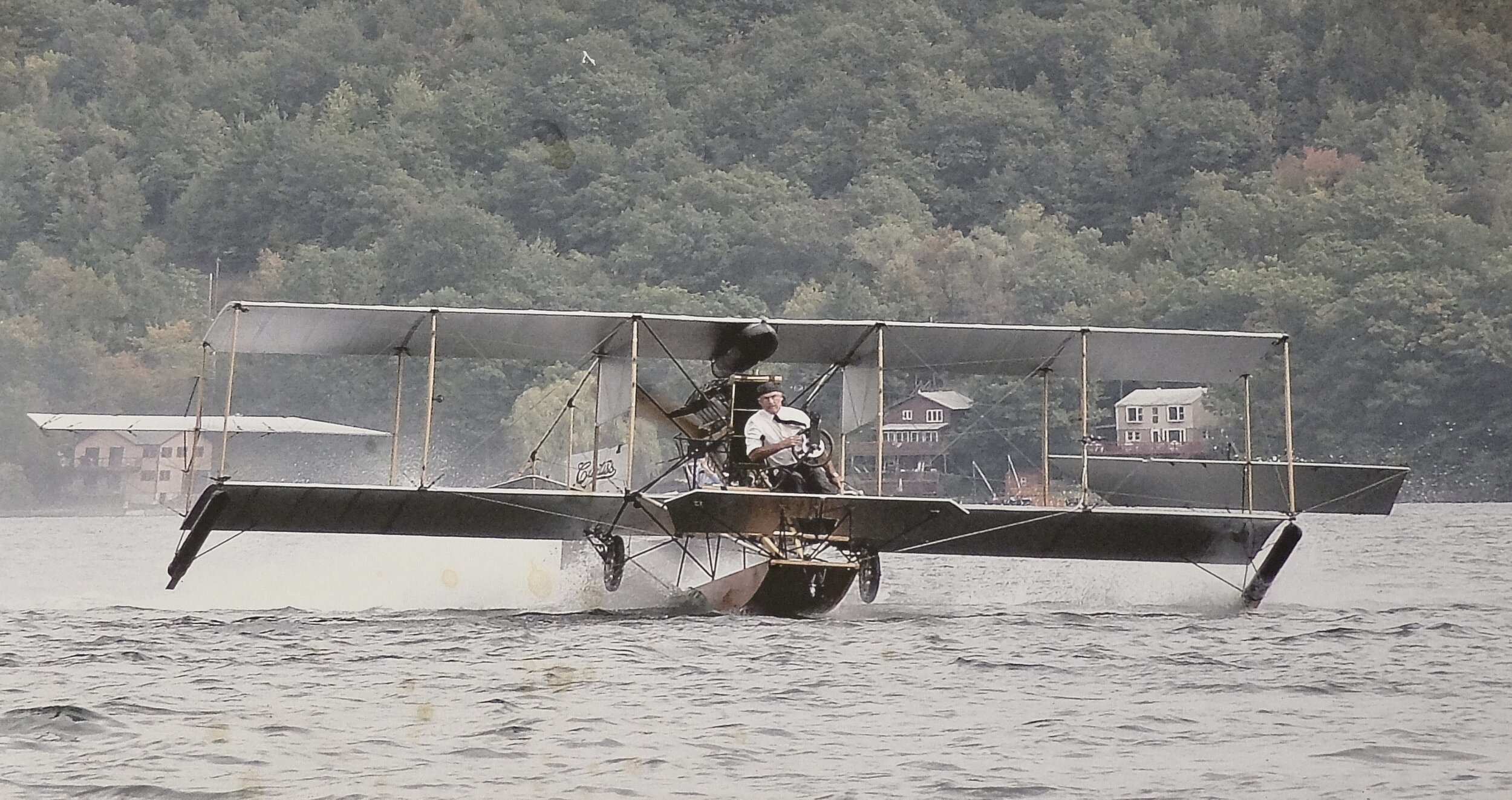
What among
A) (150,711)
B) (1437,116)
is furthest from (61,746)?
(1437,116)

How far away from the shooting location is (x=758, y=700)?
11078mm

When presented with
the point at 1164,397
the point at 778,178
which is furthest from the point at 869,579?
the point at 778,178

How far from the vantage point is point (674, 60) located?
385ft

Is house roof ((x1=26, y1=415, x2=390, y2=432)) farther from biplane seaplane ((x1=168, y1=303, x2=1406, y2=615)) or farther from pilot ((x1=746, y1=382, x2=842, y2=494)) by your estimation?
pilot ((x1=746, y1=382, x2=842, y2=494))

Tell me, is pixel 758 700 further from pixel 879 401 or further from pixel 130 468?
pixel 130 468

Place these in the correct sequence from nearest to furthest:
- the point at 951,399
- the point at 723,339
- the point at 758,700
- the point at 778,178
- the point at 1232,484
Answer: the point at 758,700 < the point at 723,339 < the point at 1232,484 < the point at 951,399 < the point at 778,178

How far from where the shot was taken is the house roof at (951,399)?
211 feet

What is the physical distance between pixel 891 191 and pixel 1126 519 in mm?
87293

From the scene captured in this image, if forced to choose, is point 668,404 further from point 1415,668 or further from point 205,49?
point 205,49

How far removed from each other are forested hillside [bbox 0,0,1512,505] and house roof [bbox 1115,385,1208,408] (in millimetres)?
4480

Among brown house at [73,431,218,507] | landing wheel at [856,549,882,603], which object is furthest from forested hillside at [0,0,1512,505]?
landing wheel at [856,549,882,603]

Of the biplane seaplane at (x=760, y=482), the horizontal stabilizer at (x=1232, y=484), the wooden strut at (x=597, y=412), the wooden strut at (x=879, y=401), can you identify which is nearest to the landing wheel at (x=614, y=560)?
the biplane seaplane at (x=760, y=482)

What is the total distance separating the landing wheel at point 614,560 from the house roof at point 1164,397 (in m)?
51.3

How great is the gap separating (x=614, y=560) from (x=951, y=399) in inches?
1967
